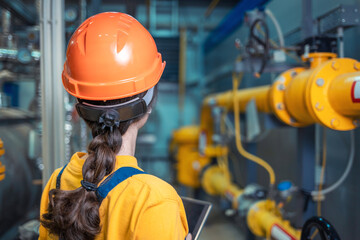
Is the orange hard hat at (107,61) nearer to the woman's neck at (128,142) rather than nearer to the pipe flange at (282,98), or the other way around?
the woman's neck at (128,142)

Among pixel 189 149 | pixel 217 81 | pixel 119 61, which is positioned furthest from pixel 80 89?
pixel 217 81

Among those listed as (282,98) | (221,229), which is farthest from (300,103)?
(221,229)

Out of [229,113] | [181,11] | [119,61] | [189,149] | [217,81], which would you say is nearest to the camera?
[119,61]

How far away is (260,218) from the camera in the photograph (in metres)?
1.55

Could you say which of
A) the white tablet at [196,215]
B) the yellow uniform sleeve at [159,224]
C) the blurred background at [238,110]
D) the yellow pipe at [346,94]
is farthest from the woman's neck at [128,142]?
the yellow pipe at [346,94]

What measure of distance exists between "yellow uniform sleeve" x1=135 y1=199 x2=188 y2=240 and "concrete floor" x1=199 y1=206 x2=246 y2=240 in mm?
2067

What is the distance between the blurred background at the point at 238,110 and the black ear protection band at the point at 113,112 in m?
0.54

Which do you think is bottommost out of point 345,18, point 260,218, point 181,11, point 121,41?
point 260,218

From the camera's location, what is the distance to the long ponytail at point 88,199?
2.09 feet

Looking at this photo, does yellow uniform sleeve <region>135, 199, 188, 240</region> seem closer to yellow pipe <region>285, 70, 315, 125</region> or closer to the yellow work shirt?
the yellow work shirt

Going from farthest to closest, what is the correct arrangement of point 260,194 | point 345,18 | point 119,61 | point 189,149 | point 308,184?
point 189,149 < point 260,194 < point 308,184 < point 345,18 < point 119,61

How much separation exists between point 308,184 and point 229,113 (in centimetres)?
109

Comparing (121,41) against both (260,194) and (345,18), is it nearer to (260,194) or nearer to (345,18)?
(345,18)

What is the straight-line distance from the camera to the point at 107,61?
0.68m
